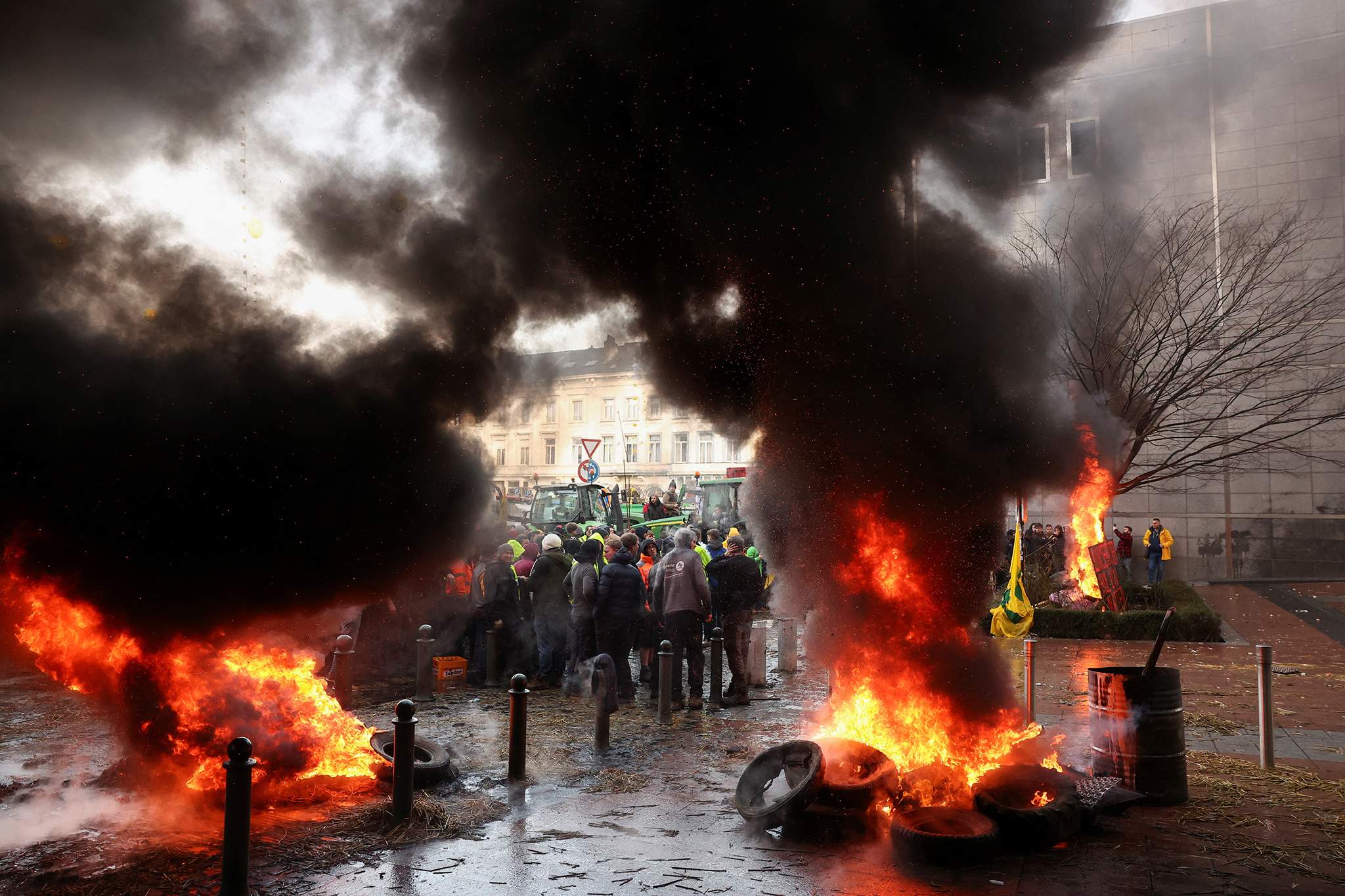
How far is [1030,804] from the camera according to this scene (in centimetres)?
533

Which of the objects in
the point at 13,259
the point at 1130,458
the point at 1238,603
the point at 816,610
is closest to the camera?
the point at 13,259

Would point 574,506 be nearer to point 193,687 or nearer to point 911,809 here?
point 193,687

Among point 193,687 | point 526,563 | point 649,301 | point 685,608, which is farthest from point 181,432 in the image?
point 526,563

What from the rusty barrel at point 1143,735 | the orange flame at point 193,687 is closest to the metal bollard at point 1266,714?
the rusty barrel at point 1143,735

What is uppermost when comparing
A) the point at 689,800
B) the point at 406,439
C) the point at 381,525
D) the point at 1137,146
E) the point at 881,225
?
the point at 1137,146

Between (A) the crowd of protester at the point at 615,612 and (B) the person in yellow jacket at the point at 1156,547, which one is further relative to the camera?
(B) the person in yellow jacket at the point at 1156,547

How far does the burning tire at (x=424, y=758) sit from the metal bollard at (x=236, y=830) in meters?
1.83

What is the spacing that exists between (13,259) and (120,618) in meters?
2.41

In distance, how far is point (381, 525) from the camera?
7.05 meters

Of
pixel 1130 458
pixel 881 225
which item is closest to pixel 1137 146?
pixel 1130 458

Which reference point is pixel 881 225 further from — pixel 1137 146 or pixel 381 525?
pixel 1137 146

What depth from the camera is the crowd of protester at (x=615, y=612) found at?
9.52 m

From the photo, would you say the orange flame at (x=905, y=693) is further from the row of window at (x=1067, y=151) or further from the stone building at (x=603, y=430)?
the row of window at (x=1067, y=151)

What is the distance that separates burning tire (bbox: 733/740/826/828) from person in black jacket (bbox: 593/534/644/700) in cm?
349
